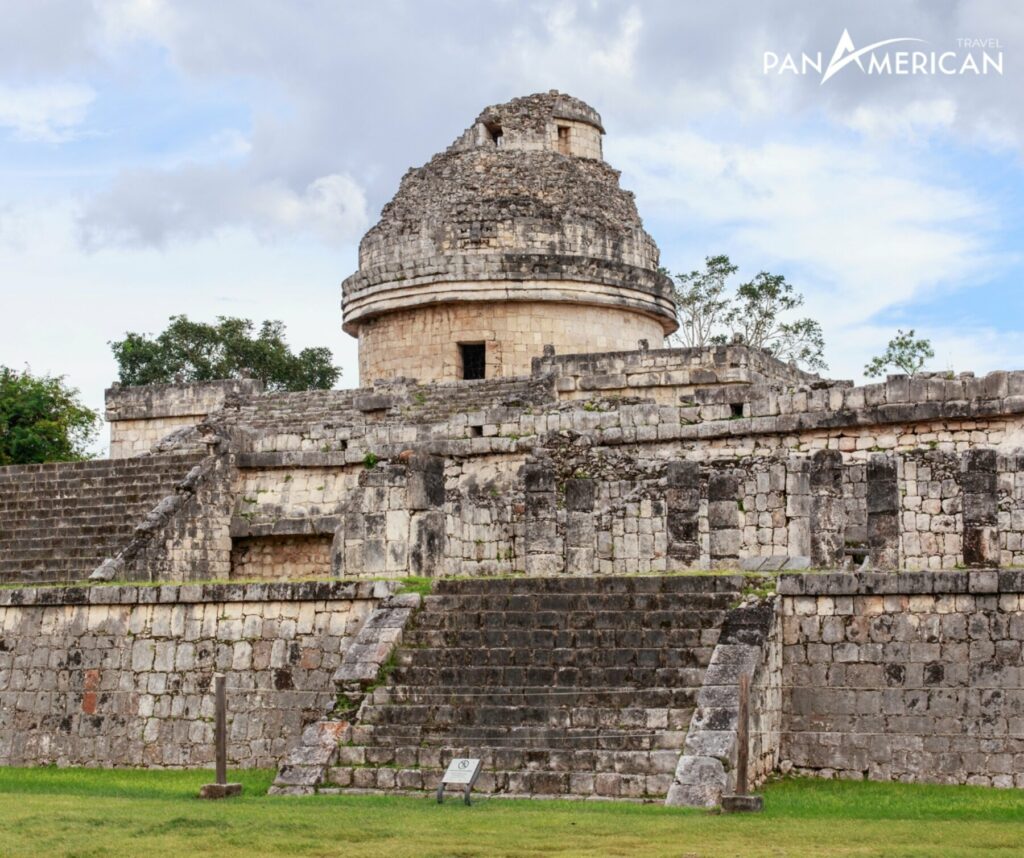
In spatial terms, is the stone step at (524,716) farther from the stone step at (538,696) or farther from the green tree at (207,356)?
the green tree at (207,356)

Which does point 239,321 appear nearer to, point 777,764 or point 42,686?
point 42,686

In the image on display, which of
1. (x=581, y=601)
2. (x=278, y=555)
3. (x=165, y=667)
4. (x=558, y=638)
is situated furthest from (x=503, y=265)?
(x=558, y=638)

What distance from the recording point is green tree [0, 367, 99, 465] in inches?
1325

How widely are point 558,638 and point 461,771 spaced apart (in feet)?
7.72

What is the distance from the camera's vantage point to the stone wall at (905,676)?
14039 mm

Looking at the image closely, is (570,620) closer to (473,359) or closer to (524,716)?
(524,716)

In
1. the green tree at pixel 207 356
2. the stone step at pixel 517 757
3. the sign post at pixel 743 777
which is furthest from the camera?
the green tree at pixel 207 356

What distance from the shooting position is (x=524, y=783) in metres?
13.5

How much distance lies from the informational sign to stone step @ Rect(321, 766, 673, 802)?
19.4 inches

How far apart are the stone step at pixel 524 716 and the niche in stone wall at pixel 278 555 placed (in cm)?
885

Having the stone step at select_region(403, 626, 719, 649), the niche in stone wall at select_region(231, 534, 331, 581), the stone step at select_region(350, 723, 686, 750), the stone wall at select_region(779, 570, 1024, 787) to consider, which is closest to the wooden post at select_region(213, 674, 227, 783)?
the stone step at select_region(350, 723, 686, 750)

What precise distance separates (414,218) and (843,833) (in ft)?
66.7

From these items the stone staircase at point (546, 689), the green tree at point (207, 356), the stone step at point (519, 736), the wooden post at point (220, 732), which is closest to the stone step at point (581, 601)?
the stone staircase at point (546, 689)

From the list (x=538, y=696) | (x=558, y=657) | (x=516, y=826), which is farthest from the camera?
(x=558, y=657)
